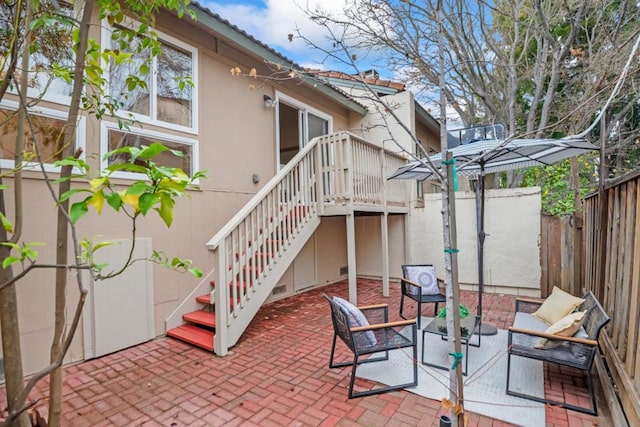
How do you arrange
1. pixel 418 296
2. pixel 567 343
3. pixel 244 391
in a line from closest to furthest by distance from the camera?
1. pixel 567 343
2. pixel 244 391
3. pixel 418 296

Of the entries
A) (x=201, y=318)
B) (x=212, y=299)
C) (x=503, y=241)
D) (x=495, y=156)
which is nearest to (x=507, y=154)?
(x=495, y=156)

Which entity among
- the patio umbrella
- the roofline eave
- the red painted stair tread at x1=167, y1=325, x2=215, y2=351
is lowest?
the red painted stair tread at x1=167, y1=325, x2=215, y2=351

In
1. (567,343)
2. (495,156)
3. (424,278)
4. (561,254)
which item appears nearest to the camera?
(567,343)

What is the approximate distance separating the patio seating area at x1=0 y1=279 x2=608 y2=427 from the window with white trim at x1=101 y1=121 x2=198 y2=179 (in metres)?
2.39

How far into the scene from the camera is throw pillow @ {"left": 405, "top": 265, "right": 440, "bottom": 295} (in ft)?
17.1

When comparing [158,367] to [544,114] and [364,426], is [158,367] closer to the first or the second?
[364,426]

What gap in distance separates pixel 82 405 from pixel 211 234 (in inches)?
107

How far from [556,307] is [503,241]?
3.14 meters

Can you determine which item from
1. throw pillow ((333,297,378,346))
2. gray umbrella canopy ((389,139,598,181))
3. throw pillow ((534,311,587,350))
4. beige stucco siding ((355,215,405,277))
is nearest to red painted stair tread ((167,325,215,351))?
throw pillow ((333,297,378,346))

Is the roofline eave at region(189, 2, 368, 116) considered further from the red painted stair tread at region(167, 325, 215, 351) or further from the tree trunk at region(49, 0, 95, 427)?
the red painted stair tread at region(167, 325, 215, 351)

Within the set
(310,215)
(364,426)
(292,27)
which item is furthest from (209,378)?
(292,27)

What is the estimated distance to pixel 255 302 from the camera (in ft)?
14.4

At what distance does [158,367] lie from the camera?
364 centimetres

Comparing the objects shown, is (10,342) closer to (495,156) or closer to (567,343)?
(567,343)
